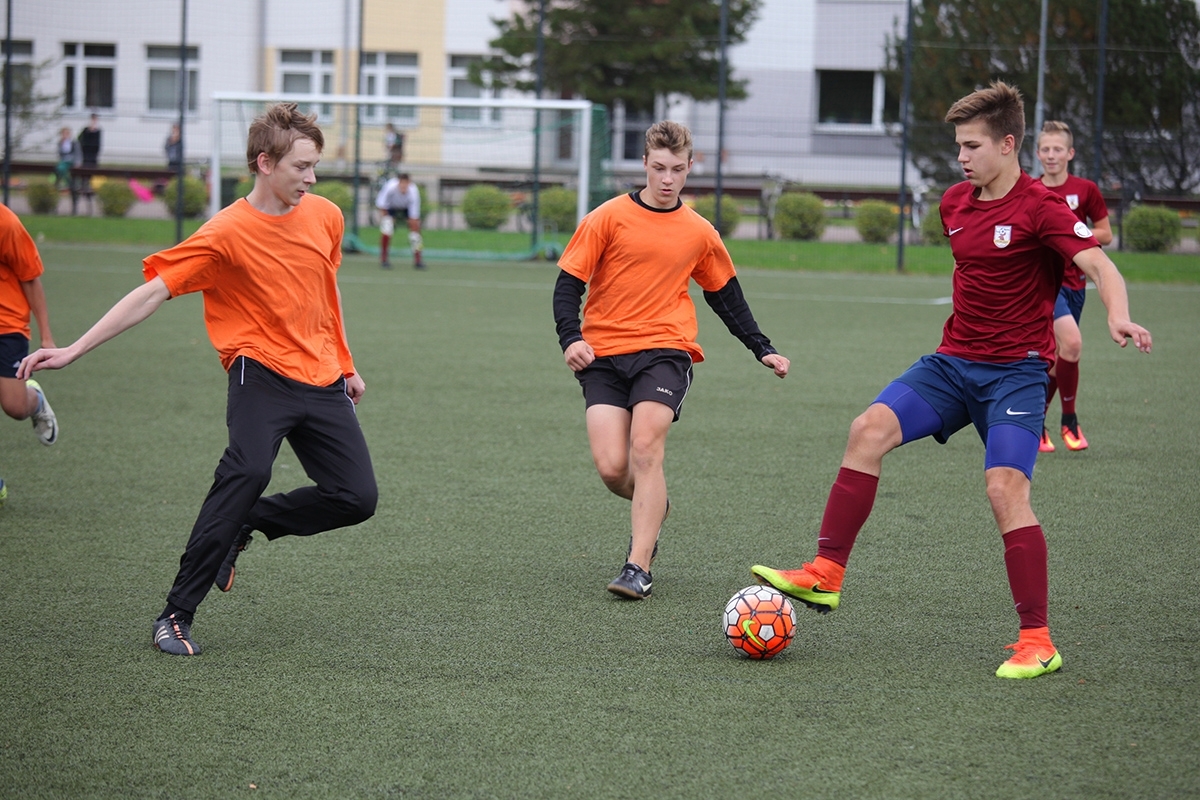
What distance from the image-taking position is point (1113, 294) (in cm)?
409

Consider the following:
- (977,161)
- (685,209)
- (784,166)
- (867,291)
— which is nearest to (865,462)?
(977,161)

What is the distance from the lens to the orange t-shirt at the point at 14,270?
19.8 feet

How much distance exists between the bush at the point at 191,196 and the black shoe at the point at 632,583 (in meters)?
21.1

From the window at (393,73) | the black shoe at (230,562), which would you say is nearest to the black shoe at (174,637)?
the black shoe at (230,562)

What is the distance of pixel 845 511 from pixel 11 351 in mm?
4161

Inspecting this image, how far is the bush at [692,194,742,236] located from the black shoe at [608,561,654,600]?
18.3m

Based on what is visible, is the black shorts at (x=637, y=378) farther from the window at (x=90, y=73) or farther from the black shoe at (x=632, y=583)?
the window at (x=90, y=73)

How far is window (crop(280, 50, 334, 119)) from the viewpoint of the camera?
33.7 metres

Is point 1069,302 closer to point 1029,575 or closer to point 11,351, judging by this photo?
point 1029,575

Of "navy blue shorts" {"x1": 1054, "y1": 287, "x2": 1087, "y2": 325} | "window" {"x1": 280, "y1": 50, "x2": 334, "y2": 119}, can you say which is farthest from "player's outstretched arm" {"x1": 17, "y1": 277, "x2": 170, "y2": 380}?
"window" {"x1": 280, "y1": 50, "x2": 334, "y2": 119}

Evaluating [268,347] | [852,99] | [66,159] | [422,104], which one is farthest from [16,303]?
[852,99]

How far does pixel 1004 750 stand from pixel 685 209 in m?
2.66

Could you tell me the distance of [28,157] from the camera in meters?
23.5

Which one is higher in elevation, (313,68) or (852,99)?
(313,68)
